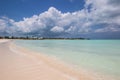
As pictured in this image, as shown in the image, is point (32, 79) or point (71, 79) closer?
point (32, 79)

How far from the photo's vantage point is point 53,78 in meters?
4.56

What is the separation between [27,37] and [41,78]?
16287cm

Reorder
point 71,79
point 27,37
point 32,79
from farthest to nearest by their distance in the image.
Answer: point 27,37 → point 71,79 → point 32,79

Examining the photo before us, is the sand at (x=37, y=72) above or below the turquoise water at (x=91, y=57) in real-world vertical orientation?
above

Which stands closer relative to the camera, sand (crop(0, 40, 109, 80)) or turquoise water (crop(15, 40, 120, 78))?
sand (crop(0, 40, 109, 80))

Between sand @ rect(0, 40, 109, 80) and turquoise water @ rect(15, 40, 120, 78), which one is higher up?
sand @ rect(0, 40, 109, 80)

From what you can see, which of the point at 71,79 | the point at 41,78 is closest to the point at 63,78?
the point at 71,79

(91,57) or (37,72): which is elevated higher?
(37,72)

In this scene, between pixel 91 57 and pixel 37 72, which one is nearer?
pixel 37 72

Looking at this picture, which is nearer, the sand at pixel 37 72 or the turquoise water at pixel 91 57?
the sand at pixel 37 72

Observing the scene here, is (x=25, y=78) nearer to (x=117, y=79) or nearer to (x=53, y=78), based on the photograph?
(x=53, y=78)

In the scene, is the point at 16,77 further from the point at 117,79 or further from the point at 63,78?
the point at 117,79

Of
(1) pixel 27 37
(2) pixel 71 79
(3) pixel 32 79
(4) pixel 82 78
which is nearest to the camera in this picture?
(3) pixel 32 79

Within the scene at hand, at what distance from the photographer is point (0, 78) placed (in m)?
4.39
